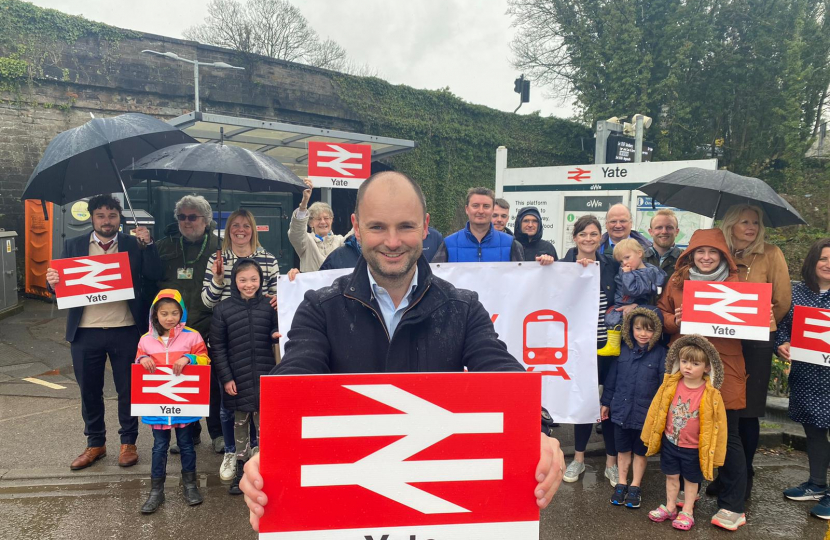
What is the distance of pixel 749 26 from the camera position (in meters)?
21.5

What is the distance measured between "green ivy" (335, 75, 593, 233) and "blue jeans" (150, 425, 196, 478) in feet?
53.7

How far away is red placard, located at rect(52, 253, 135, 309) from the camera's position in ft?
14.5

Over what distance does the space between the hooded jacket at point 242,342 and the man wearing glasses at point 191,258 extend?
0.39 metres

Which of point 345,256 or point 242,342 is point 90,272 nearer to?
point 242,342


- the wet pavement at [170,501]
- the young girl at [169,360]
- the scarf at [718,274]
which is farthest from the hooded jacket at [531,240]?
the young girl at [169,360]

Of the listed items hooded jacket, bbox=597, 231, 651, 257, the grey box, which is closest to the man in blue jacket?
hooded jacket, bbox=597, 231, 651, 257

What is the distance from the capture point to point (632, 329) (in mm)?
4238

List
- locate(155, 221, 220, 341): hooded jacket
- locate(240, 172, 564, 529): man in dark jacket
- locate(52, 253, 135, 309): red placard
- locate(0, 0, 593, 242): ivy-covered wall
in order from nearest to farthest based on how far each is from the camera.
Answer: locate(240, 172, 564, 529): man in dark jacket, locate(52, 253, 135, 309): red placard, locate(155, 221, 220, 341): hooded jacket, locate(0, 0, 593, 242): ivy-covered wall

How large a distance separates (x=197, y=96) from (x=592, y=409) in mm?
15276

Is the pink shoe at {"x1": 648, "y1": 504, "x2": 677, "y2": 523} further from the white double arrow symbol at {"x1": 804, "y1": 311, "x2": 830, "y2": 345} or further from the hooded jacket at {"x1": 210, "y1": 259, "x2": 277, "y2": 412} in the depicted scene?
the hooded jacket at {"x1": 210, "y1": 259, "x2": 277, "y2": 412}

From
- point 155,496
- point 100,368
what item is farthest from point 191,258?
point 155,496

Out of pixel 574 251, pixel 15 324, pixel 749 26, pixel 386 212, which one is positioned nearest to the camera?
pixel 386 212

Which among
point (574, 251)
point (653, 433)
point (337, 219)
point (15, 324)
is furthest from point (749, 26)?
point (15, 324)

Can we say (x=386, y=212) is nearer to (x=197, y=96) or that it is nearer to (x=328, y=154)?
(x=328, y=154)
